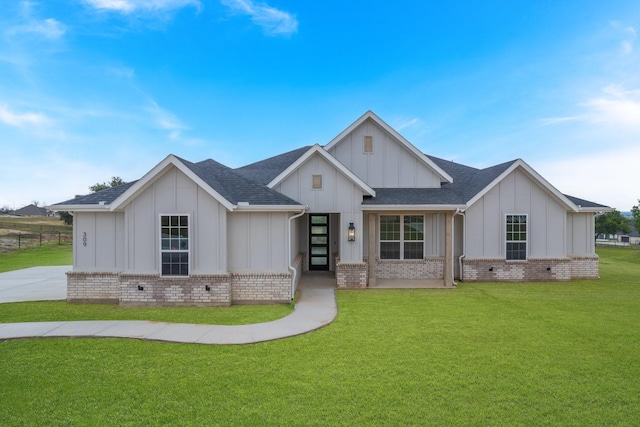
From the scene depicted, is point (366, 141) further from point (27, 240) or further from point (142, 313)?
point (27, 240)

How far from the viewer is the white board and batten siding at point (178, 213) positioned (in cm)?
881

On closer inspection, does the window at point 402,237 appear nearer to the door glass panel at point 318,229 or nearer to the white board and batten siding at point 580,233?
the door glass panel at point 318,229

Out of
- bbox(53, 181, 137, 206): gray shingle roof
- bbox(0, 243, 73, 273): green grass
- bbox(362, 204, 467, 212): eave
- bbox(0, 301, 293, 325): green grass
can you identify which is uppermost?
bbox(53, 181, 137, 206): gray shingle roof

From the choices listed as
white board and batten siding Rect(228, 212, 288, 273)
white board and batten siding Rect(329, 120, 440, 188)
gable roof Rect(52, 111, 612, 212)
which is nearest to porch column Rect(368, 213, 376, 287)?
gable roof Rect(52, 111, 612, 212)

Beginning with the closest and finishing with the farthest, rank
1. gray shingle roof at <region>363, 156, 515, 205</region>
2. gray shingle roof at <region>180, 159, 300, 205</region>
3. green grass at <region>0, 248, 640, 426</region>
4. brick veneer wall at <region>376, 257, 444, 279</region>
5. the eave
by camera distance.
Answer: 1. green grass at <region>0, 248, 640, 426</region>
2. gray shingle roof at <region>180, 159, 300, 205</region>
3. the eave
4. gray shingle roof at <region>363, 156, 515, 205</region>
5. brick veneer wall at <region>376, 257, 444, 279</region>

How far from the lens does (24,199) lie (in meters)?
102

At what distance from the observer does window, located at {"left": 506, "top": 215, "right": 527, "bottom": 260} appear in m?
12.2

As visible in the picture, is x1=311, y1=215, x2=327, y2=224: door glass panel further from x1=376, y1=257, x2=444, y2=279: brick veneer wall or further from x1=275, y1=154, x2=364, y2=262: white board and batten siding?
x1=376, y1=257, x2=444, y2=279: brick veneer wall

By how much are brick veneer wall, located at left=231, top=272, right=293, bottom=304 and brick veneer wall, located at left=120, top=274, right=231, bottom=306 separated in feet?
1.55

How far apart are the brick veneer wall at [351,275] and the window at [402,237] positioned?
1909 millimetres

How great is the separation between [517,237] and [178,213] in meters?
12.4

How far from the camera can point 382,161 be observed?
1355 cm

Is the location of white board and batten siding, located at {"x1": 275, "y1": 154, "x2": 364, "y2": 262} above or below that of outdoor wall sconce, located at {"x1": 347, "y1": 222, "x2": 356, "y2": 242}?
above

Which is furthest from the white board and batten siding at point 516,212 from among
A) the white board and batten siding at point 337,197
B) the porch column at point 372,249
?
the white board and batten siding at point 337,197
